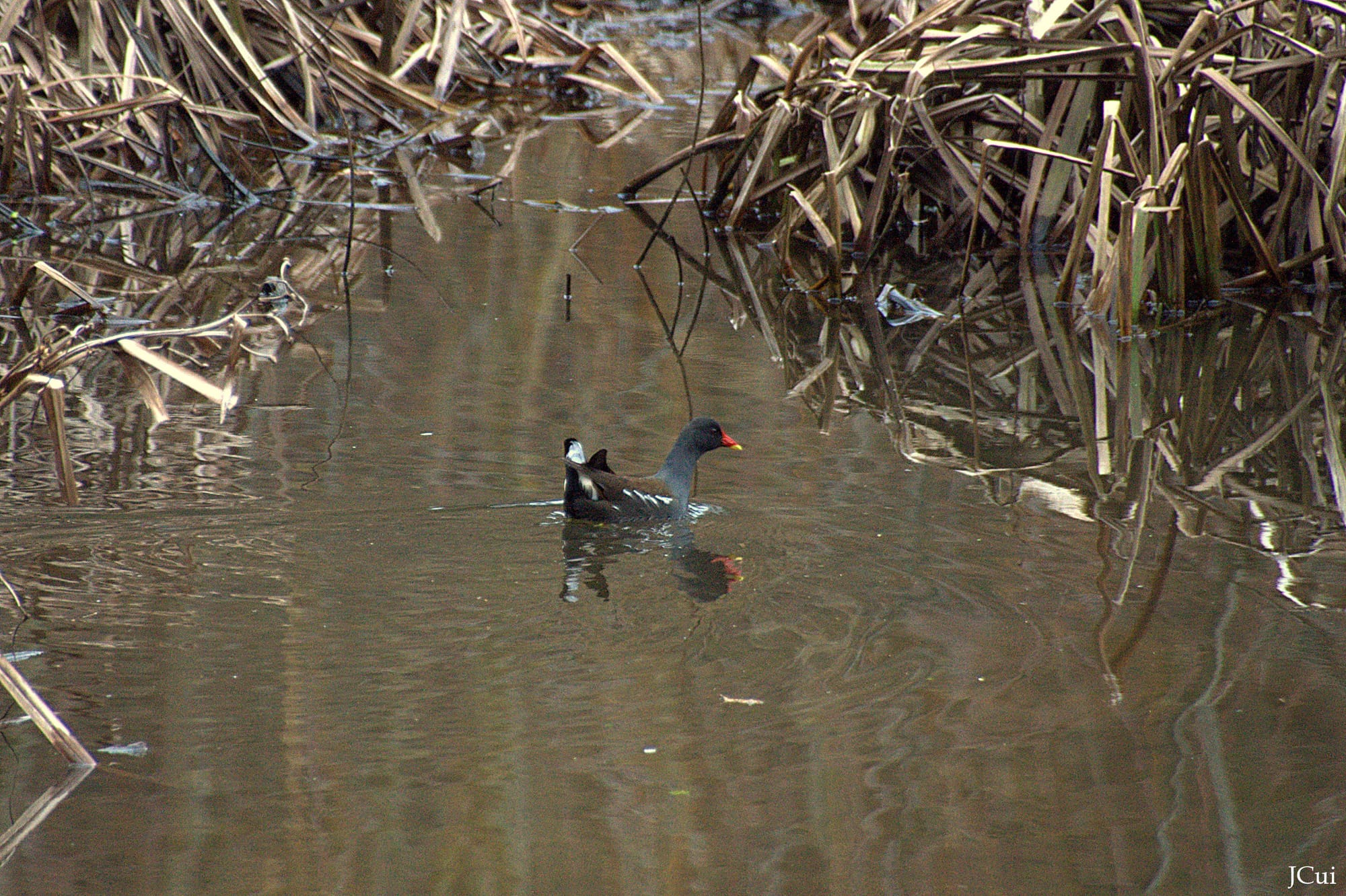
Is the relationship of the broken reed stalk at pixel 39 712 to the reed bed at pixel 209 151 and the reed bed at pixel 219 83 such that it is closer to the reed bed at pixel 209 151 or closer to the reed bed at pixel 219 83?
the reed bed at pixel 209 151

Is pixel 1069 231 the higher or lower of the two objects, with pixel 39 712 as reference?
higher

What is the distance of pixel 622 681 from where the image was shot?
3506mm

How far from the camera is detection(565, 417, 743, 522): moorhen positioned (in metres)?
4.59

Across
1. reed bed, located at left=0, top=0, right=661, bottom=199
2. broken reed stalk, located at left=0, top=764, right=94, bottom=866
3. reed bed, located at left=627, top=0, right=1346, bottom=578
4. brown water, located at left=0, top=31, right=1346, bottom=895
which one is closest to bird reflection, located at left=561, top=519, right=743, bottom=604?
brown water, located at left=0, top=31, right=1346, bottom=895

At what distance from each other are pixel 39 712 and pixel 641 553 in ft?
6.55

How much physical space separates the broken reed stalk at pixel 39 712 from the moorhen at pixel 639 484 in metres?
1.87

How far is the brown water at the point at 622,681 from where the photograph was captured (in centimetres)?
286

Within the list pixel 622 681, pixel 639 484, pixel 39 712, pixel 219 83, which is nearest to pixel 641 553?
pixel 639 484

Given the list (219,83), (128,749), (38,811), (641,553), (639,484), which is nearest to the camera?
(38,811)

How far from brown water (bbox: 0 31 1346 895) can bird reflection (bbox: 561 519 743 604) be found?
0.06ft

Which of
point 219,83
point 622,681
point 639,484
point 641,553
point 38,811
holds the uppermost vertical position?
point 219,83

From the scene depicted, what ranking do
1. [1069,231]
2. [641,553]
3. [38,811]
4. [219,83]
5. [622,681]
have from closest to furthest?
[38,811] < [622,681] < [641,553] < [1069,231] < [219,83]

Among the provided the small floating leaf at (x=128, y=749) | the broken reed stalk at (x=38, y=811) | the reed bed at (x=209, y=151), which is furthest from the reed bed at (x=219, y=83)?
the broken reed stalk at (x=38, y=811)

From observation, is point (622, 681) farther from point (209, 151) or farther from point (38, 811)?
point (209, 151)
